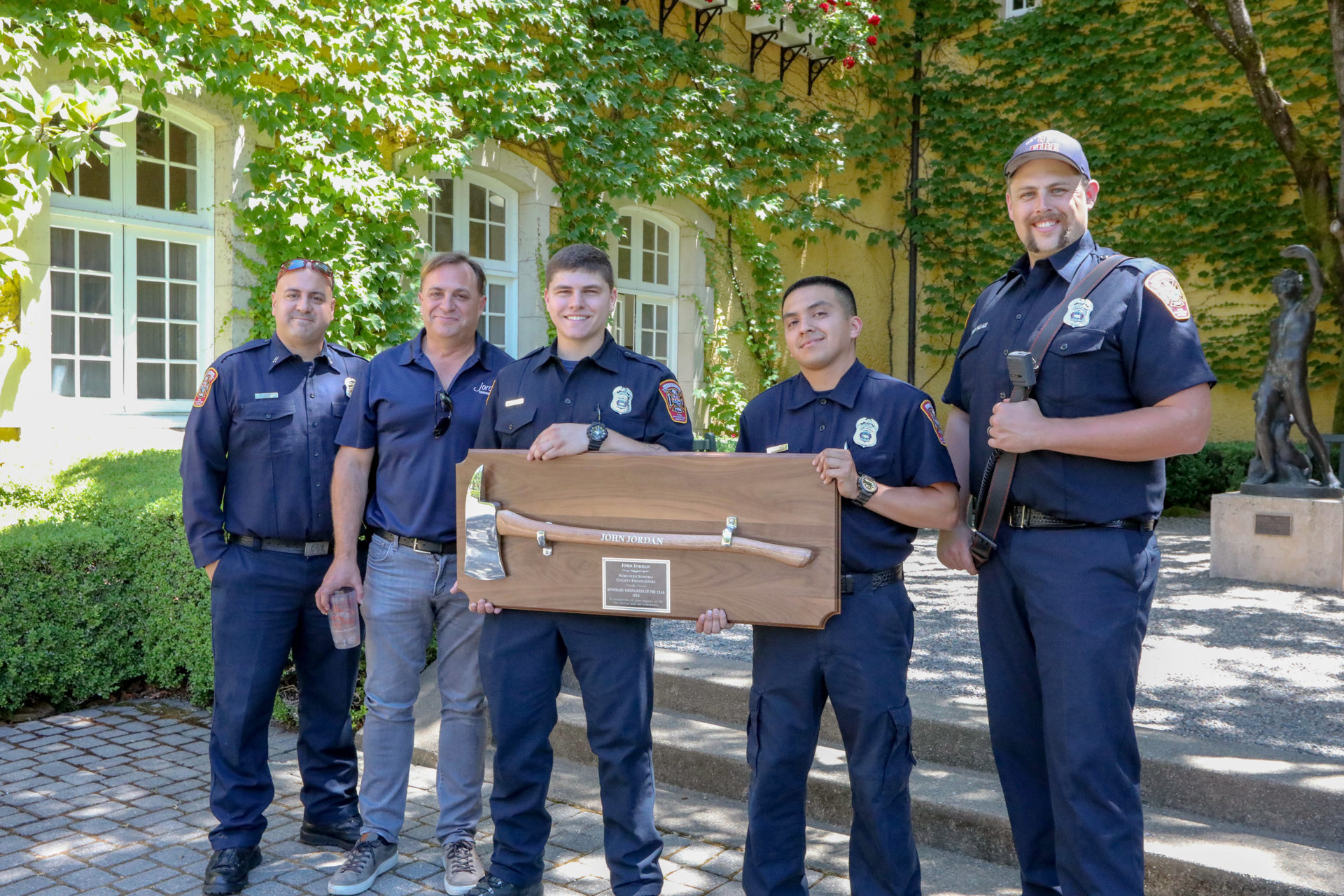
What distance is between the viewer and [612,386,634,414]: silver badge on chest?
10.5 feet

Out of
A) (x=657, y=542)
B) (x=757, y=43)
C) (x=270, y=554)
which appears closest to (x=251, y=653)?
(x=270, y=554)

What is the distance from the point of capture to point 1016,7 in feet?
45.3

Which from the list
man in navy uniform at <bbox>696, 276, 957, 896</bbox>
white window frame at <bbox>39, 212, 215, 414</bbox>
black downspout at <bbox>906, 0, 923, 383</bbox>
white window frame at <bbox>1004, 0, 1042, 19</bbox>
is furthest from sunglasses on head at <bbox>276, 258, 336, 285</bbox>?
white window frame at <bbox>1004, 0, 1042, 19</bbox>

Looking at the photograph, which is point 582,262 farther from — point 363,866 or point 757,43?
point 757,43

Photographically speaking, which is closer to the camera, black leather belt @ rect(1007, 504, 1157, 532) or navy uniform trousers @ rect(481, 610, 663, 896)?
black leather belt @ rect(1007, 504, 1157, 532)

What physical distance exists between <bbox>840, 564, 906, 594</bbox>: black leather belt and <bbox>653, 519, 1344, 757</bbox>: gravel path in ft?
6.63

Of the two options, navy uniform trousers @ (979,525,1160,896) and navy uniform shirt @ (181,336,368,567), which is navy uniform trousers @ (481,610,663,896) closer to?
navy uniform shirt @ (181,336,368,567)

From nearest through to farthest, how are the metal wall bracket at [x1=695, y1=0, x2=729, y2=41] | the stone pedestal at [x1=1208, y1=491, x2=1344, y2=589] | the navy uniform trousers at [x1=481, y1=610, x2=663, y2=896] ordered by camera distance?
the navy uniform trousers at [x1=481, y1=610, x2=663, y2=896] < the stone pedestal at [x1=1208, y1=491, x2=1344, y2=589] < the metal wall bracket at [x1=695, y1=0, x2=729, y2=41]

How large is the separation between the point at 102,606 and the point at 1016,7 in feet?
42.6

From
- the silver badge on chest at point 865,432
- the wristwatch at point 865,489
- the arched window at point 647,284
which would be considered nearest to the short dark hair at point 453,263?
the silver badge on chest at point 865,432

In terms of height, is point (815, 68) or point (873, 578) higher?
point (815, 68)

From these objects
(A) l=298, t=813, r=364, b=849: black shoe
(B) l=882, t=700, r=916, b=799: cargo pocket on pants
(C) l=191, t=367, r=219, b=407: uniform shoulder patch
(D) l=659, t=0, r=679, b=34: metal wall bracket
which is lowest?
(A) l=298, t=813, r=364, b=849: black shoe

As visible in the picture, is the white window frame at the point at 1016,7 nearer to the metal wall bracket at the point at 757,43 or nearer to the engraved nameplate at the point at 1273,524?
the metal wall bracket at the point at 757,43

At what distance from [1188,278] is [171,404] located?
11.1 metres
